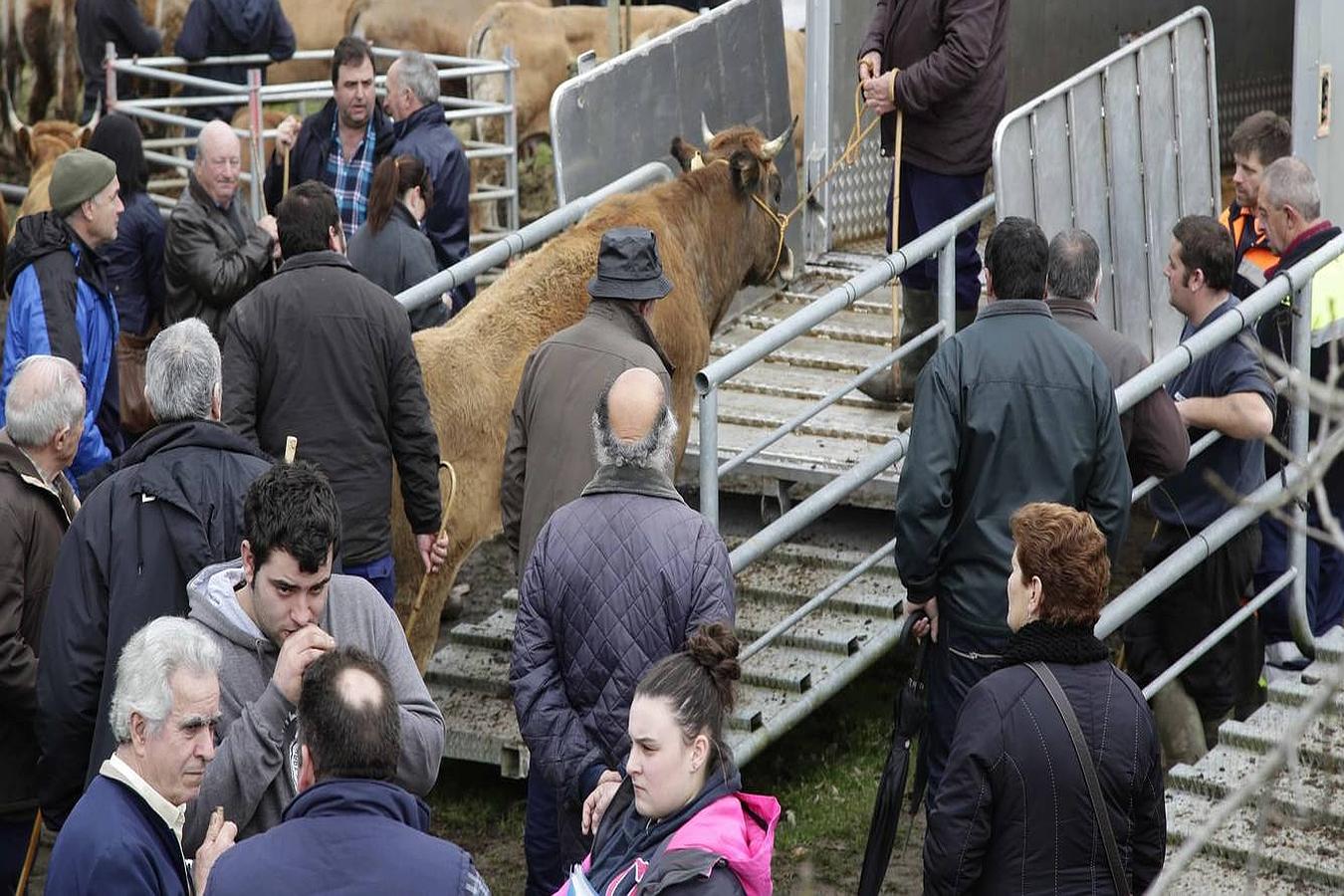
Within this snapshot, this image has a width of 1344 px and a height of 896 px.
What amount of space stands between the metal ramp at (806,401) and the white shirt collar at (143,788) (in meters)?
3.98

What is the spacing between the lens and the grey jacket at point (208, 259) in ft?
24.0

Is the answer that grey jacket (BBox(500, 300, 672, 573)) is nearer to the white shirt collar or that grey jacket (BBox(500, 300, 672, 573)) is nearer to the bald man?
the bald man

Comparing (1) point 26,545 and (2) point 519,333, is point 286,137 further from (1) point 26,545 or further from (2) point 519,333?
(1) point 26,545

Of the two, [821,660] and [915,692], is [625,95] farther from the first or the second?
[915,692]

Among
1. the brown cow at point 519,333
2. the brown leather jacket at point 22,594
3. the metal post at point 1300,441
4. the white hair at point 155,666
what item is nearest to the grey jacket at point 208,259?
the brown cow at point 519,333

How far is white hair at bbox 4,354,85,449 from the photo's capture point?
17.0 feet

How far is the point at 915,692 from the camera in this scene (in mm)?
5316

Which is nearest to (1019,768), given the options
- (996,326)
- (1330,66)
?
(996,326)

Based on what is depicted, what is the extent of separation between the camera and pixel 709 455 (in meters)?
5.76

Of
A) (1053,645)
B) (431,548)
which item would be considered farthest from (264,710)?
(431,548)

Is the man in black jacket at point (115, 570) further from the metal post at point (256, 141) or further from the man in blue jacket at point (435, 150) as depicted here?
the metal post at point (256, 141)

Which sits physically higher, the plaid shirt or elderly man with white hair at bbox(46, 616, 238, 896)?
the plaid shirt

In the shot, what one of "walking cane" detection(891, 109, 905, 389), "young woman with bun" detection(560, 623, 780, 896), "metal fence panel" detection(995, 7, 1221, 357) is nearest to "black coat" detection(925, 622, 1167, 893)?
"young woman with bun" detection(560, 623, 780, 896)

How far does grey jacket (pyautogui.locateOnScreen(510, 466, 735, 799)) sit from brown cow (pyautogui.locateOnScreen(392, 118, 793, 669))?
203cm
